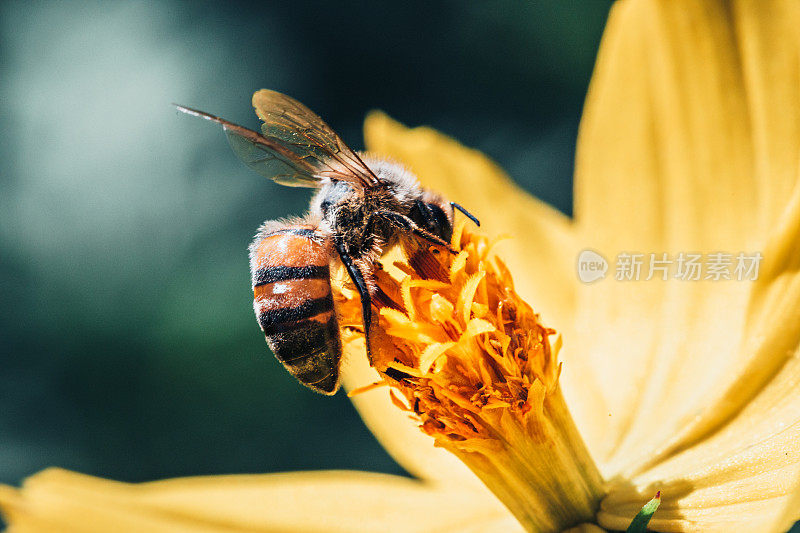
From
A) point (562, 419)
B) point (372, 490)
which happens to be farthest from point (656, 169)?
point (372, 490)

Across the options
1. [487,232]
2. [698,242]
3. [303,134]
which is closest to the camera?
[303,134]

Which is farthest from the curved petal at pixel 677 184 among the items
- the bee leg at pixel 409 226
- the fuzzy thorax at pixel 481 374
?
the bee leg at pixel 409 226

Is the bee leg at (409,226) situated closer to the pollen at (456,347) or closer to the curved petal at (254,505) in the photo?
the pollen at (456,347)

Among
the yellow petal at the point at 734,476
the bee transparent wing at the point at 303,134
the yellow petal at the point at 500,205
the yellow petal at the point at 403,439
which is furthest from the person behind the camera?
the yellow petal at the point at 500,205

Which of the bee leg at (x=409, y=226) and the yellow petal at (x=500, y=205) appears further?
the yellow petal at (x=500, y=205)

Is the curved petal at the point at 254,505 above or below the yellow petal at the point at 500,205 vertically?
below

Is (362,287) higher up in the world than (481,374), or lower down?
higher up

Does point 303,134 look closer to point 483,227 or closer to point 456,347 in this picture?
point 456,347

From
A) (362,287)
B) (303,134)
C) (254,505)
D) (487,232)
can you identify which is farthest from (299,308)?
(487,232)
